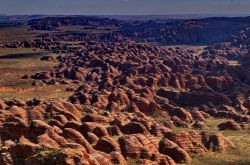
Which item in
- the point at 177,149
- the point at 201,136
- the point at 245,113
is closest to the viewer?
the point at 177,149

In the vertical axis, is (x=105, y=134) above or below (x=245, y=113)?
above

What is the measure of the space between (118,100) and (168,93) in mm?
15607

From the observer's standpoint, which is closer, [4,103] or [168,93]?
[4,103]

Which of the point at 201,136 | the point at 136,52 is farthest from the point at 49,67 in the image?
the point at 201,136

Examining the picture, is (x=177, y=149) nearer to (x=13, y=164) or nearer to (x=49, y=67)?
(x=13, y=164)

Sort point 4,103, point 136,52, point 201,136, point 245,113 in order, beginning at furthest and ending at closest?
point 136,52 → point 245,113 → point 4,103 → point 201,136

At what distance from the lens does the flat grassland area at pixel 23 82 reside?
10938 centimetres

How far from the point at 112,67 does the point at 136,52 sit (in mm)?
43389

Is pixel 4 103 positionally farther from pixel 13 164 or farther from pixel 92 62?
pixel 92 62

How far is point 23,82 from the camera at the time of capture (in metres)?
128

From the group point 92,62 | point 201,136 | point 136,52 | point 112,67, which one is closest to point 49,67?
point 92,62

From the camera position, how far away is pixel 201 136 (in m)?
66.0

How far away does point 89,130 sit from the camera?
5903cm

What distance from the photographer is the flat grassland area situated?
109m
